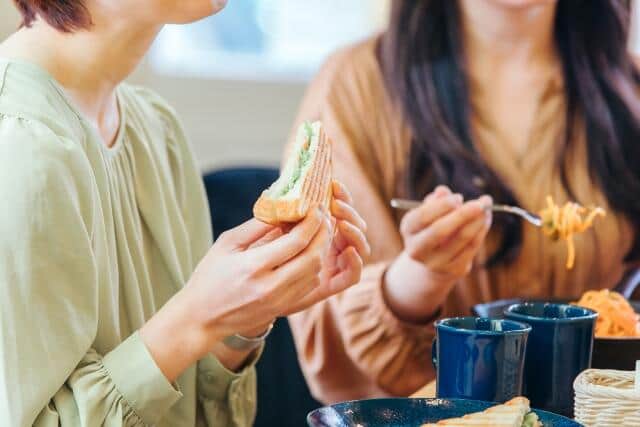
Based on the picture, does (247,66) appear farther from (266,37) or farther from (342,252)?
(342,252)

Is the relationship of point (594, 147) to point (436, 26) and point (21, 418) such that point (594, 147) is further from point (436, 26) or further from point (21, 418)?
point (21, 418)

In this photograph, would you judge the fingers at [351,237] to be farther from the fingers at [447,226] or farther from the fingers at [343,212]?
the fingers at [447,226]

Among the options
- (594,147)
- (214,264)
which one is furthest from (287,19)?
(214,264)

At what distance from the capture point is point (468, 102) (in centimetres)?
186

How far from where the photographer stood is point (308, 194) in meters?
0.98

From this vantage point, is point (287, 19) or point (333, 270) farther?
point (287, 19)

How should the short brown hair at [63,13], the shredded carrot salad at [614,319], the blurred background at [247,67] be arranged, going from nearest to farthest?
1. the short brown hair at [63,13]
2. the shredded carrot salad at [614,319]
3. the blurred background at [247,67]

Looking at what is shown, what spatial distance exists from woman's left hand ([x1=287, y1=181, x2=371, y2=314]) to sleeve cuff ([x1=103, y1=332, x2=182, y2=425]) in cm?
19

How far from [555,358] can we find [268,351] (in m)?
1.03

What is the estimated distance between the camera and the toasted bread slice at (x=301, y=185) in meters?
0.95

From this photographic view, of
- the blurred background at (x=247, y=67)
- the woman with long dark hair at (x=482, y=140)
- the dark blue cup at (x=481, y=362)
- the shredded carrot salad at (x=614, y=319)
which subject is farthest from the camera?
the blurred background at (x=247, y=67)

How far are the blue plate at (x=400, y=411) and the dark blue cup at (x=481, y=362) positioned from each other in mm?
60

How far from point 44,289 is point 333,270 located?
358 mm

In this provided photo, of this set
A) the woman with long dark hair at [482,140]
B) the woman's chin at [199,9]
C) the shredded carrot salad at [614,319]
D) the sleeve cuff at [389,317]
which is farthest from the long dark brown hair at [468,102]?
the woman's chin at [199,9]
